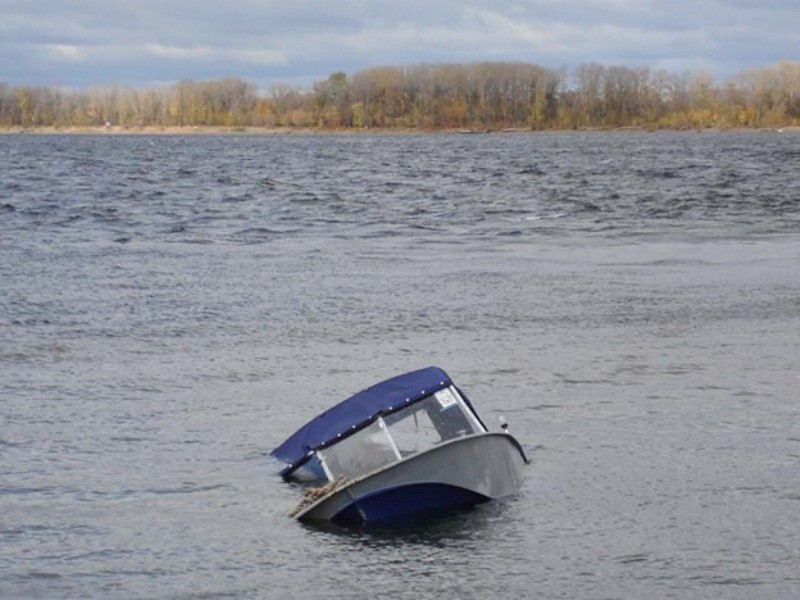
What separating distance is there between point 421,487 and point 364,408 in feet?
4.72

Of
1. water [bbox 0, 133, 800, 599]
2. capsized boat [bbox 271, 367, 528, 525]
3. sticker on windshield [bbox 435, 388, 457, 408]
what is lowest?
water [bbox 0, 133, 800, 599]

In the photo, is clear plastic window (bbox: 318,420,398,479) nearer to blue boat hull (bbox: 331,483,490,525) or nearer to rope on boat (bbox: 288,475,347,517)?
rope on boat (bbox: 288,475,347,517)

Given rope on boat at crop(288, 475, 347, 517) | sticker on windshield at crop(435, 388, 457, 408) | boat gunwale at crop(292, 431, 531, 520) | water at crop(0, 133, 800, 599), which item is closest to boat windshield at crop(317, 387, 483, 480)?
sticker on windshield at crop(435, 388, 457, 408)

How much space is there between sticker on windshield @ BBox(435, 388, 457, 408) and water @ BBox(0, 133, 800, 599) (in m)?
1.37

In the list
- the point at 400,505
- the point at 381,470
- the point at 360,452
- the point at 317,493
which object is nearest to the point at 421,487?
the point at 400,505

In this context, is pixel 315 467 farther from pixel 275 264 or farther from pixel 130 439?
pixel 275 264

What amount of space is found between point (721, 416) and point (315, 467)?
6967mm

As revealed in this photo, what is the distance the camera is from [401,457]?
16.5 meters

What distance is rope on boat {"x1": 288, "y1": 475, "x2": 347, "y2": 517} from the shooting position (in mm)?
16406

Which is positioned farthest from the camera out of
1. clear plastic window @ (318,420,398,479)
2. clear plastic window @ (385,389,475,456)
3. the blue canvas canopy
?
clear plastic window @ (385,389,475,456)

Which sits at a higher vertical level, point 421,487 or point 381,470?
point 381,470

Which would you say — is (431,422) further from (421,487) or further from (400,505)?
(400,505)

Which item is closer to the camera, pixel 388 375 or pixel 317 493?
pixel 317 493

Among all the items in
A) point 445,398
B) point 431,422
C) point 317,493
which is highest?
point 445,398
